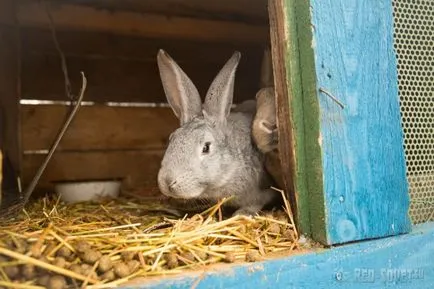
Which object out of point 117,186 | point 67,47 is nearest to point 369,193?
point 117,186

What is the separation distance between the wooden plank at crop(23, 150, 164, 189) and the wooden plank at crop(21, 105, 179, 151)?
6 centimetres

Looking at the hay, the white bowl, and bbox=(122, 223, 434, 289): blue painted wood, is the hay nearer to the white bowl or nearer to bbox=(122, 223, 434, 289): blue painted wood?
bbox=(122, 223, 434, 289): blue painted wood

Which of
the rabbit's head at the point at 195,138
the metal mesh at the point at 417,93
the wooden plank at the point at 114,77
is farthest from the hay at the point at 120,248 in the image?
the wooden plank at the point at 114,77

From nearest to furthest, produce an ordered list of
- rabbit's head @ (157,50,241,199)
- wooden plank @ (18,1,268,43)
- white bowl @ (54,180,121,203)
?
rabbit's head @ (157,50,241,199)
white bowl @ (54,180,121,203)
wooden plank @ (18,1,268,43)

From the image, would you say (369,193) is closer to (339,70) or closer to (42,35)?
(339,70)

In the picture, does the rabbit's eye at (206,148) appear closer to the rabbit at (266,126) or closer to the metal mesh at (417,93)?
the rabbit at (266,126)

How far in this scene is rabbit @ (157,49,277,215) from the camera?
2395 mm

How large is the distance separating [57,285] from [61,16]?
277 cm

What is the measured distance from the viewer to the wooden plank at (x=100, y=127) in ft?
12.8

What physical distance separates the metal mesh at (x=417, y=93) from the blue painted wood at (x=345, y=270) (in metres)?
0.17

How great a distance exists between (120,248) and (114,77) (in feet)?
8.90

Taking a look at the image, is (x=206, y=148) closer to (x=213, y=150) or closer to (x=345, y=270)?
(x=213, y=150)

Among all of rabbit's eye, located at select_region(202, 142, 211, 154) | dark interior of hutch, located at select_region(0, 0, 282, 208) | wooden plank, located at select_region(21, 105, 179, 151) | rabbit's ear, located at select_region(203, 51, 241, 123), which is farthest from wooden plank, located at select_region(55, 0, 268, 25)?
rabbit's eye, located at select_region(202, 142, 211, 154)

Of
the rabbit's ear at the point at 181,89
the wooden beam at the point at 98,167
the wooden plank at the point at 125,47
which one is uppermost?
the wooden plank at the point at 125,47
